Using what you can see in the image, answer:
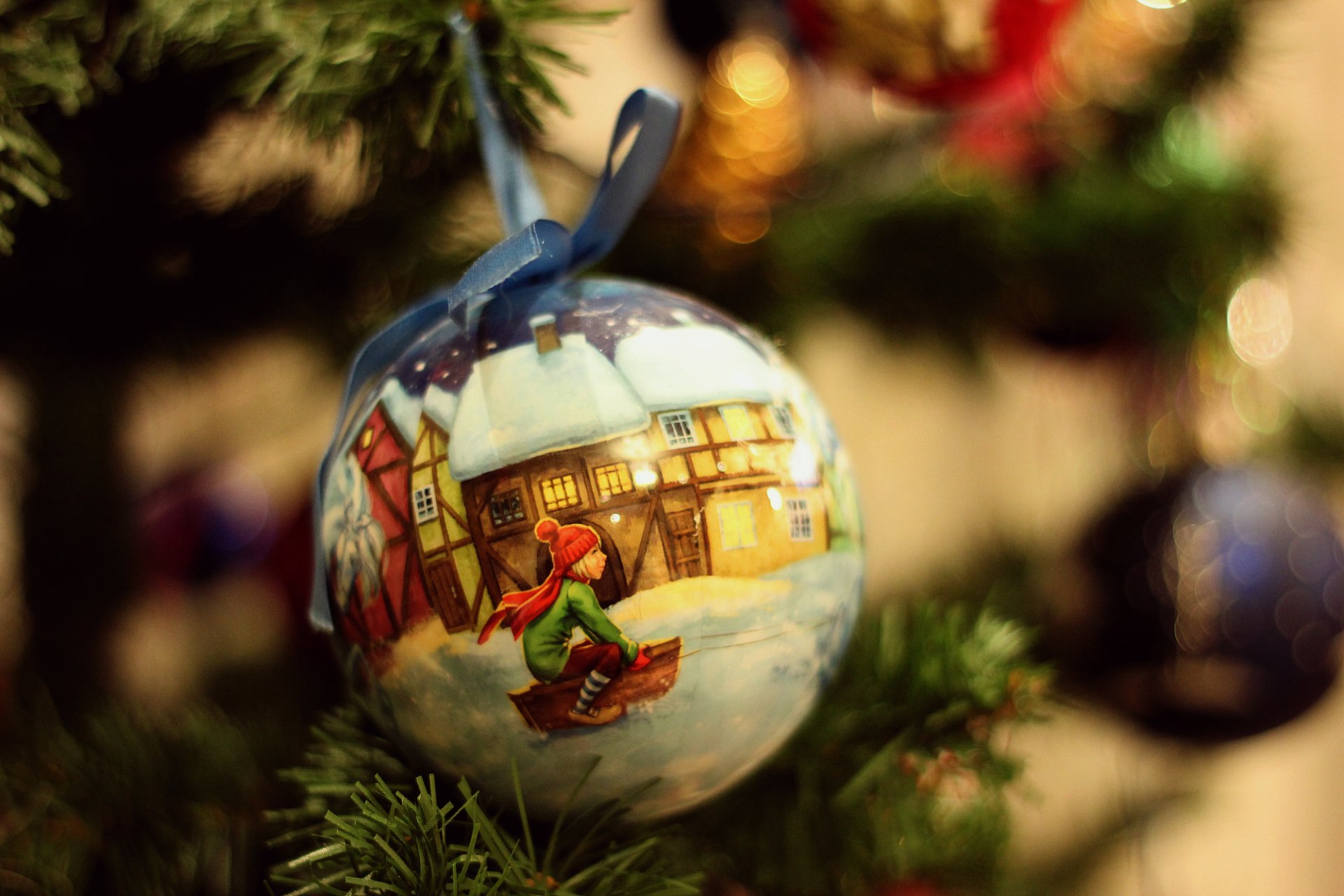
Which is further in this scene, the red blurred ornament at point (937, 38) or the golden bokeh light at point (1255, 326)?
the golden bokeh light at point (1255, 326)

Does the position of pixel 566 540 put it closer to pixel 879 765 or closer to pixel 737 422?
pixel 737 422

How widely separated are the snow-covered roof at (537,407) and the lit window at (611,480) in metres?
0.01

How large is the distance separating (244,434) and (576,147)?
20.0 inches

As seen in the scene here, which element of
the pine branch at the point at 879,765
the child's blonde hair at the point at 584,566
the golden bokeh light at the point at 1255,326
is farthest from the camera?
the golden bokeh light at the point at 1255,326

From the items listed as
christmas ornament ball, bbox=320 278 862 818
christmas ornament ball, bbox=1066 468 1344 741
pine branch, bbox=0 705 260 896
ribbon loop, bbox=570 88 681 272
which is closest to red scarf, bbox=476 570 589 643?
christmas ornament ball, bbox=320 278 862 818

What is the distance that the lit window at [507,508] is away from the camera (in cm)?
31

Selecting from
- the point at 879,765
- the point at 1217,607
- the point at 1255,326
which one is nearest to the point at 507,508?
the point at 879,765

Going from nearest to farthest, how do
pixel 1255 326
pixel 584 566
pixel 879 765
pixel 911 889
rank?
pixel 584 566 → pixel 879 765 → pixel 911 889 → pixel 1255 326

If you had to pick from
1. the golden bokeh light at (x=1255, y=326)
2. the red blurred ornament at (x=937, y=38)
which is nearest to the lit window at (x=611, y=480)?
the red blurred ornament at (x=937, y=38)

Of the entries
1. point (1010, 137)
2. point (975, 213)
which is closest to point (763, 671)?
point (975, 213)

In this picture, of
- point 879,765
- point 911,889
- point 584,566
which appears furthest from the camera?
point 911,889

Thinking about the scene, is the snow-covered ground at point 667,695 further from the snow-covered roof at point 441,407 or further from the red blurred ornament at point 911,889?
the red blurred ornament at point 911,889

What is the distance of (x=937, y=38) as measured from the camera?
518 millimetres

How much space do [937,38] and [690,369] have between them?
310 mm
